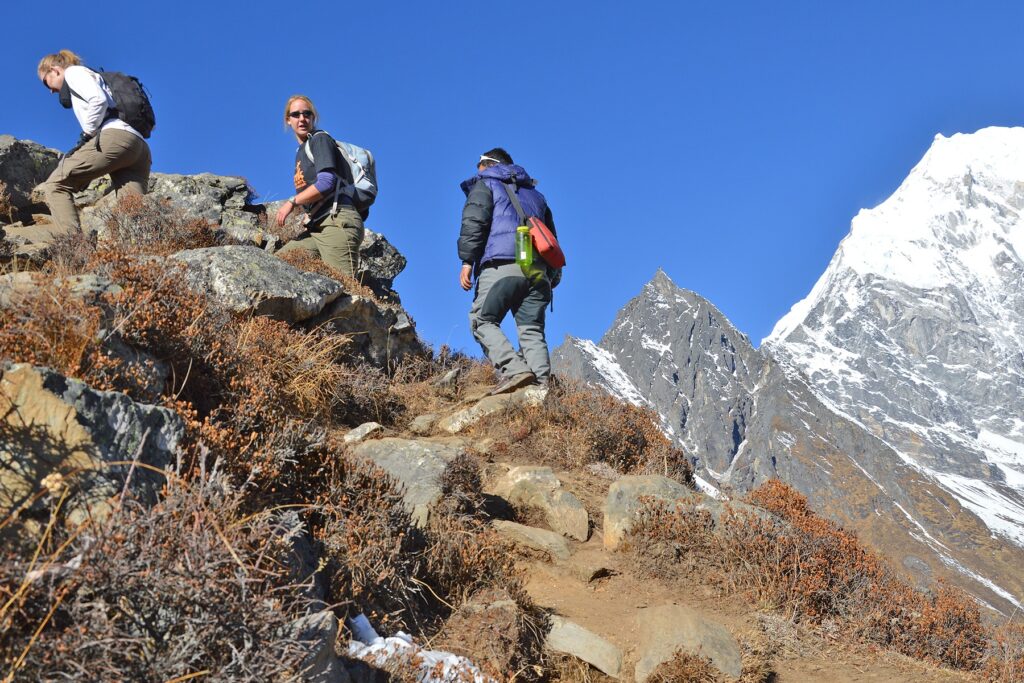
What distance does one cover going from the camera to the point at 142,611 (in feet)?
8.31

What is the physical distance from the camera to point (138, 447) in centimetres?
348

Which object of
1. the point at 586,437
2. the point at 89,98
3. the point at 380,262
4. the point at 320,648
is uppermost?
the point at 380,262

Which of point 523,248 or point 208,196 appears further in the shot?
point 208,196

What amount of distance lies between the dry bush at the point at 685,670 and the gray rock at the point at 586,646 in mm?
232

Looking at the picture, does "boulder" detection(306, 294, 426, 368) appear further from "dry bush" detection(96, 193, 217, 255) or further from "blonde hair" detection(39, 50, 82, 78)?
"blonde hair" detection(39, 50, 82, 78)

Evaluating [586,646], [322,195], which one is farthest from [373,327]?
[586,646]

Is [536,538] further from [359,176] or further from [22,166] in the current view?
[22,166]

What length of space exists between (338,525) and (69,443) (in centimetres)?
159

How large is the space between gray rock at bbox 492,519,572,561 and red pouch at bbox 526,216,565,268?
330 centimetres

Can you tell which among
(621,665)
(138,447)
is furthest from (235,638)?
(621,665)

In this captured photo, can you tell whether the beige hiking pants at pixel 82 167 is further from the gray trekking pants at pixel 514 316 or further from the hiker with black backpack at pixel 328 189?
the gray trekking pants at pixel 514 316

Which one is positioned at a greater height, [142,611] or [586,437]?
[586,437]

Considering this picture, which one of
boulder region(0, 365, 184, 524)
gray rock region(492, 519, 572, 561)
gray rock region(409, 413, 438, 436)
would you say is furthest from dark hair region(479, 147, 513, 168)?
boulder region(0, 365, 184, 524)

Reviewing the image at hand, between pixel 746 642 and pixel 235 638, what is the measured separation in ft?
12.0
